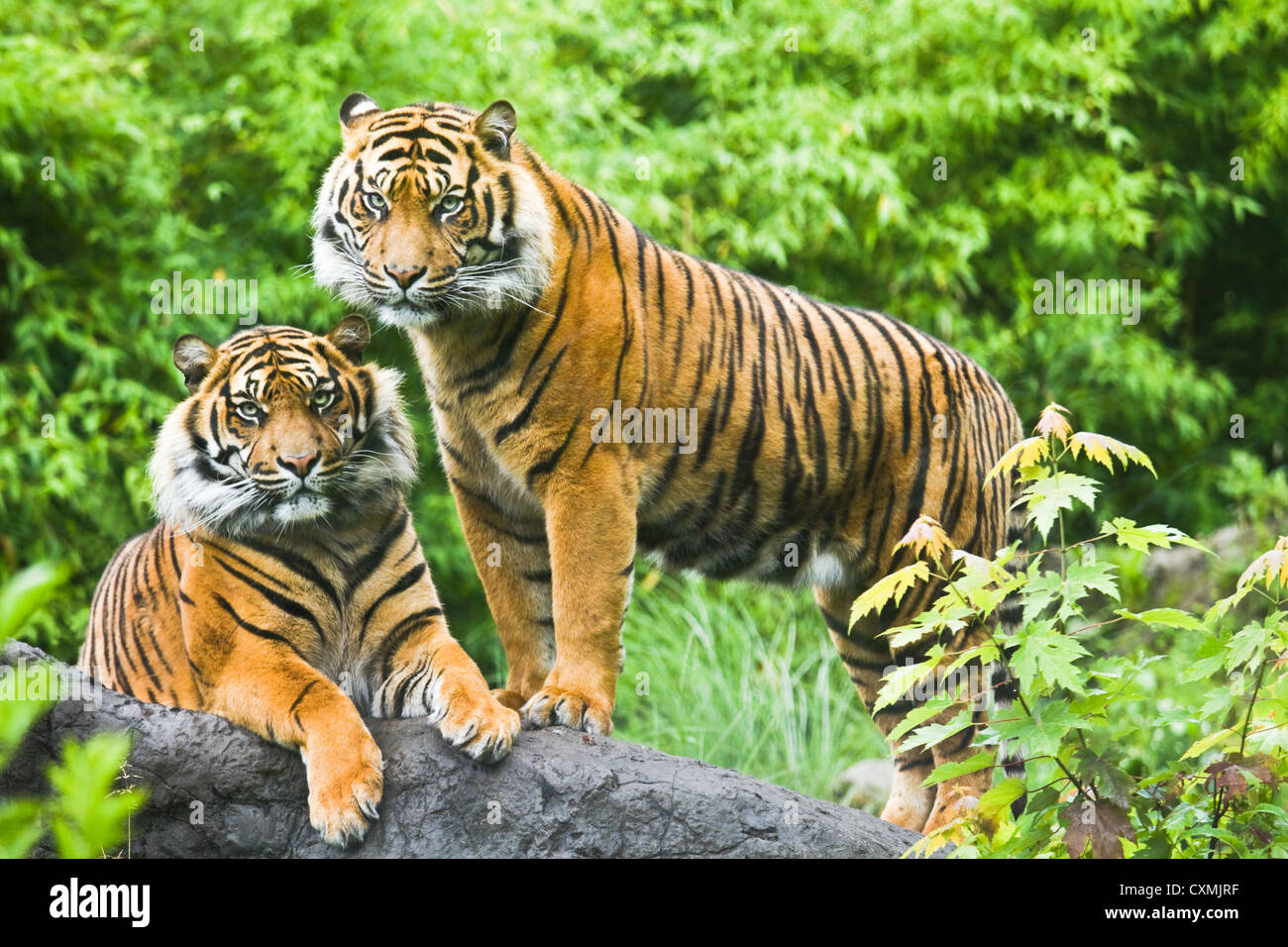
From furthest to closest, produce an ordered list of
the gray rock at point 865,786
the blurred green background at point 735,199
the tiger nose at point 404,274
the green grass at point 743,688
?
the blurred green background at point 735,199, the gray rock at point 865,786, the green grass at point 743,688, the tiger nose at point 404,274

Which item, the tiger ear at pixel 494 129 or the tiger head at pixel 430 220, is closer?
the tiger head at pixel 430 220

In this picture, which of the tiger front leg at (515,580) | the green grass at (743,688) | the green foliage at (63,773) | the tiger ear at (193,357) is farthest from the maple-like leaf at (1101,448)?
the green grass at (743,688)

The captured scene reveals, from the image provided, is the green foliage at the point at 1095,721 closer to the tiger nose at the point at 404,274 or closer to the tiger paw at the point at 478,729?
the tiger paw at the point at 478,729

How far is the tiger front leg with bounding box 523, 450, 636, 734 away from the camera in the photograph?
3.79 metres

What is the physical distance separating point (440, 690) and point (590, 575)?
61 centimetres

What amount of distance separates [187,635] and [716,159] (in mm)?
5761

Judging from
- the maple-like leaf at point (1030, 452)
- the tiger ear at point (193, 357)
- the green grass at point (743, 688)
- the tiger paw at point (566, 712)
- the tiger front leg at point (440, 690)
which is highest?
the tiger ear at point (193, 357)

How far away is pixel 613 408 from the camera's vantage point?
394 centimetres

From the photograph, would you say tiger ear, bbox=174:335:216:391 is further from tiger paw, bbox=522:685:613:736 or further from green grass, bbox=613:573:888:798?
green grass, bbox=613:573:888:798

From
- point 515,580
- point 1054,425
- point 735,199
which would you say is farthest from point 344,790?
point 735,199

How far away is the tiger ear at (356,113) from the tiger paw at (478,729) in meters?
1.79

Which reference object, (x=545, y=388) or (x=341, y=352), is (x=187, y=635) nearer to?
(x=341, y=352)

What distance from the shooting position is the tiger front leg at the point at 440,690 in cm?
332
